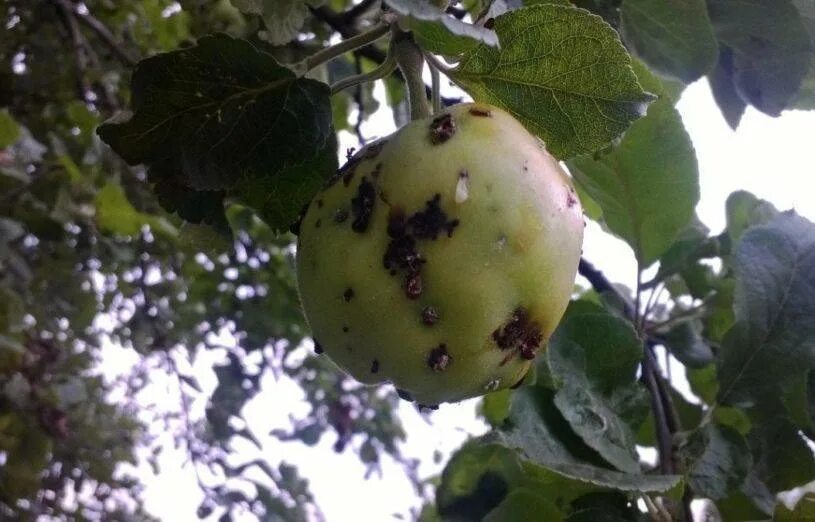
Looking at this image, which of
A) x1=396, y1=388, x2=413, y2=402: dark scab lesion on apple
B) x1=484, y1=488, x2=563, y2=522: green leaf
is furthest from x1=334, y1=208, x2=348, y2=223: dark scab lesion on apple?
x1=484, y1=488, x2=563, y2=522: green leaf

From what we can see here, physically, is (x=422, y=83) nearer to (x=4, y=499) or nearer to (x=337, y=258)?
(x=337, y=258)

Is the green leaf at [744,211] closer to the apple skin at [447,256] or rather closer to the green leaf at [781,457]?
the green leaf at [781,457]

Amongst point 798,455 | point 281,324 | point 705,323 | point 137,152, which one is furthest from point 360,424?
point 137,152

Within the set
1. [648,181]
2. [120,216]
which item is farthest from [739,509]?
[120,216]

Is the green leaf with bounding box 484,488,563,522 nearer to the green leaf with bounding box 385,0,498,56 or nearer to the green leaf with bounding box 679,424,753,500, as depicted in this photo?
the green leaf with bounding box 679,424,753,500

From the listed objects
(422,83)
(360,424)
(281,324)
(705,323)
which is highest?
(422,83)

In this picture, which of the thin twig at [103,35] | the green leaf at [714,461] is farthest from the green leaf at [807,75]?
the thin twig at [103,35]
